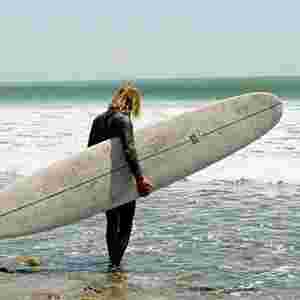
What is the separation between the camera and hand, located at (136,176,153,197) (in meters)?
5.65

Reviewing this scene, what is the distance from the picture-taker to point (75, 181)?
6023 millimetres

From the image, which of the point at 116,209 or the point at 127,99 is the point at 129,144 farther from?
the point at 116,209

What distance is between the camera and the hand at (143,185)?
5.65m

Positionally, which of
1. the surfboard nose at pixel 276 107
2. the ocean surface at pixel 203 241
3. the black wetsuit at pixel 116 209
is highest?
the surfboard nose at pixel 276 107

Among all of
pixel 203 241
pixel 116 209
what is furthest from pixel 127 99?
pixel 203 241

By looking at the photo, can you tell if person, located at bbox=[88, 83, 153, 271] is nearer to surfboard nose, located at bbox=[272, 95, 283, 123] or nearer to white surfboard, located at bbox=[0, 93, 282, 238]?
white surfboard, located at bbox=[0, 93, 282, 238]

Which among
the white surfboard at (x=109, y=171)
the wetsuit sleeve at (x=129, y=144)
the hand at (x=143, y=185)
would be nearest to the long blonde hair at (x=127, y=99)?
the wetsuit sleeve at (x=129, y=144)

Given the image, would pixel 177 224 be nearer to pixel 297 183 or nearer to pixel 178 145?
pixel 178 145

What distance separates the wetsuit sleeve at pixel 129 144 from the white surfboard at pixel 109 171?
0.76ft

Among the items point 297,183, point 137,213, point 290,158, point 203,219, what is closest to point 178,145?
point 203,219

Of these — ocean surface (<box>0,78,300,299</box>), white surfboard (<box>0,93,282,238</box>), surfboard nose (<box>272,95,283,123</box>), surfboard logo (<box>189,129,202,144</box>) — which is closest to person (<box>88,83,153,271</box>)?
white surfboard (<box>0,93,282,238</box>)

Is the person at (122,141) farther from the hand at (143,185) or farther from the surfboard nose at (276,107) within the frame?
the surfboard nose at (276,107)

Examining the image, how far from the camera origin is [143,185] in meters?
5.65

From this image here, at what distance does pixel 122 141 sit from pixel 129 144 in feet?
0.21
